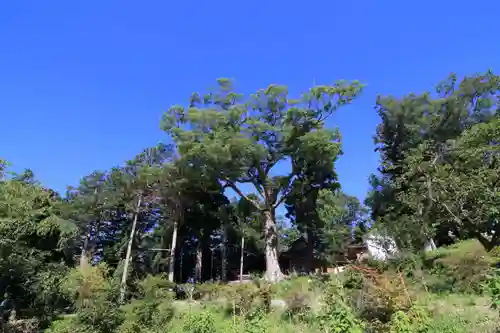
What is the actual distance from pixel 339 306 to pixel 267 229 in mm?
18886

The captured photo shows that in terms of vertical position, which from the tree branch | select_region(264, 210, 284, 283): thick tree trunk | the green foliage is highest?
the tree branch

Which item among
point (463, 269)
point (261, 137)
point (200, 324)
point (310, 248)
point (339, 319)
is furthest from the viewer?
point (310, 248)

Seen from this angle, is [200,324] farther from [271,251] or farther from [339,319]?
[271,251]

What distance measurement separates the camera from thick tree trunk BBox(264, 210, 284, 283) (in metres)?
23.6

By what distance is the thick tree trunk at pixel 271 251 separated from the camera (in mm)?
23594

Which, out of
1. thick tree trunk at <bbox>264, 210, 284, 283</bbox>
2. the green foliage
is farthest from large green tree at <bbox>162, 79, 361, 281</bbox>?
the green foliage

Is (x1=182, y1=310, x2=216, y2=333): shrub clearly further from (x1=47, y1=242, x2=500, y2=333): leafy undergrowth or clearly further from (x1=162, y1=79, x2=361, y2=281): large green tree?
(x1=162, y1=79, x2=361, y2=281): large green tree

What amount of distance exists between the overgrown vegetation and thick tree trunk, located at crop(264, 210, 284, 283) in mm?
70

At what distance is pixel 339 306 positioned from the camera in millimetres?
6504

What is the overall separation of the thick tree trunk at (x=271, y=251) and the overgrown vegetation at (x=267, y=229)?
0.07 m

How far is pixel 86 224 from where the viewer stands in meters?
28.7

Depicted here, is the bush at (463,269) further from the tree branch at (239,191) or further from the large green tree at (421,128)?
the tree branch at (239,191)

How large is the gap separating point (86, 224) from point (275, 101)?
1728 cm

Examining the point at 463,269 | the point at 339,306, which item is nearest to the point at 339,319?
the point at 339,306
